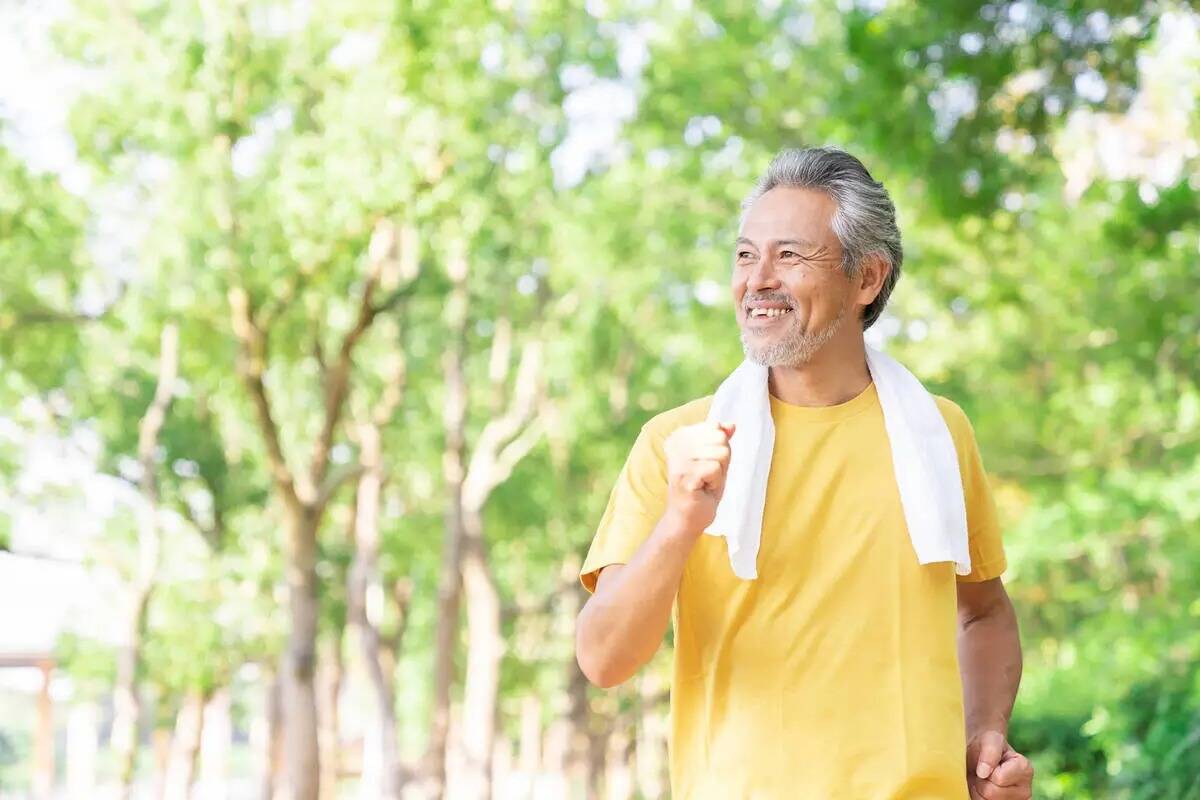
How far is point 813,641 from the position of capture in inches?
105

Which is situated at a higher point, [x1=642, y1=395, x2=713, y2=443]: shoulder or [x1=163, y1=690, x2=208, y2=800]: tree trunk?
[x1=163, y1=690, x2=208, y2=800]: tree trunk

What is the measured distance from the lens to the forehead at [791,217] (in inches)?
112

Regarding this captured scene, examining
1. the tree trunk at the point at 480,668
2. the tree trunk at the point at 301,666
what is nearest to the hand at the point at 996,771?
the tree trunk at the point at 301,666

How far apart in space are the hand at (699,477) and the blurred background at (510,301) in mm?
5967

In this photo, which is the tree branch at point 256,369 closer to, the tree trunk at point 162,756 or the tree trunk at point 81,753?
the tree trunk at point 162,756

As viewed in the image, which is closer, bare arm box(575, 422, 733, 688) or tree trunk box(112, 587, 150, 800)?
bare arm box(575, 422, 733, 688)

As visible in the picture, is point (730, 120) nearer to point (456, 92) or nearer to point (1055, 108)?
point (456, 92)

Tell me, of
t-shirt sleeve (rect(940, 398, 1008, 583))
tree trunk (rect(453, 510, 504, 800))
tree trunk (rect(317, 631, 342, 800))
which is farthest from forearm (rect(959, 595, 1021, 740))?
tree trunk (rect(317, 631, 342, 800))

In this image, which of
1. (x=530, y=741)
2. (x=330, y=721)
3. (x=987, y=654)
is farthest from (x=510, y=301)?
(x=987, y=654)

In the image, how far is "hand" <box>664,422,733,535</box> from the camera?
8.10 feet

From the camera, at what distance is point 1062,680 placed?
41.0ft

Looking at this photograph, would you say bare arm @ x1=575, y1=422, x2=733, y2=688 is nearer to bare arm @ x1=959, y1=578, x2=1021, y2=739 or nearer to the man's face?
the man's face

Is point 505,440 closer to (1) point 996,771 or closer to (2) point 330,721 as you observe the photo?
(2) point 330,721

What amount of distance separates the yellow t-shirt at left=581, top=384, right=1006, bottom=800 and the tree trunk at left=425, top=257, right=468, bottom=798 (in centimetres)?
1992
